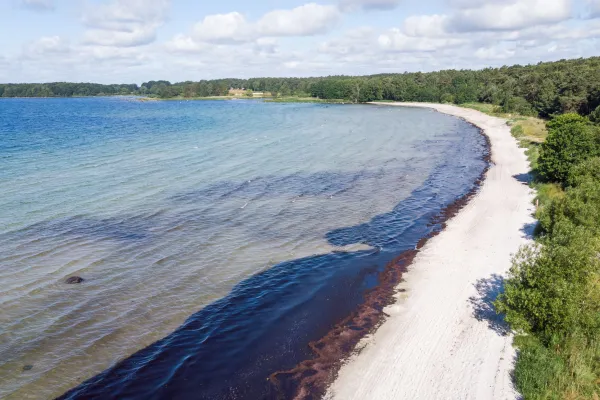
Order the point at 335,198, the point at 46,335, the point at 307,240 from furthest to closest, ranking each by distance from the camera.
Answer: the point at 335,198, the point at 307,240, the point at 46,335

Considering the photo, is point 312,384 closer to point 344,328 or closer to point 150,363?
point 344,328

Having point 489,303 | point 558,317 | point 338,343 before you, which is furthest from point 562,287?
point 338,343

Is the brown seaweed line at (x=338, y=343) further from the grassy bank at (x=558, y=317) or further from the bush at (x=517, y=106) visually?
the bush at (x=517, y=106)

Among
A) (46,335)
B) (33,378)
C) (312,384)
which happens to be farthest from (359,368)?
(46,335)

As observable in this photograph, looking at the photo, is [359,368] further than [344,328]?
No

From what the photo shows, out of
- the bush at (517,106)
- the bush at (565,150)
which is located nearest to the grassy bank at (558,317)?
the bush at (565,150)

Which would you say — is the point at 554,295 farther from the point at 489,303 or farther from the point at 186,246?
the point at 186,246

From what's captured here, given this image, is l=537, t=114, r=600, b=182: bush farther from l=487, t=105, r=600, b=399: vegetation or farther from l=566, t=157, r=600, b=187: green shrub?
l=487, t=105, r=600, b=399: vegetation
